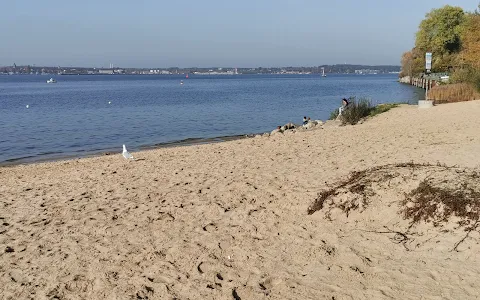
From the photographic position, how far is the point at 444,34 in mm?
62719

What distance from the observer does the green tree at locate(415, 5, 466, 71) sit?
62.0m

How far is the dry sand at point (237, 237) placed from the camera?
5.24m

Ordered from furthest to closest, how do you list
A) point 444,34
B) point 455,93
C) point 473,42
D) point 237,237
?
point 444,34 < point 473,42 < point 455,93 < point 237,237

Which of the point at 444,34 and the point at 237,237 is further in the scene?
the point at 444,34

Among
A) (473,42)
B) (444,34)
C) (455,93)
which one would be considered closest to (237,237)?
(455,93)

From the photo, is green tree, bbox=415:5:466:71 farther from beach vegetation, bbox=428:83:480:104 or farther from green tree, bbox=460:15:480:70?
beach vegetation, bbox=428:83:480:104

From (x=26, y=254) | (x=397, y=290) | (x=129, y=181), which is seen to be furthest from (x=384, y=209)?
(x=129, y=181)

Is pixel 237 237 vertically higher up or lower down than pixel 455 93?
lower down

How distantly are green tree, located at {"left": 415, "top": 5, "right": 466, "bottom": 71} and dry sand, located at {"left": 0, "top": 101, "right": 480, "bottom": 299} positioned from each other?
56764 millimetres

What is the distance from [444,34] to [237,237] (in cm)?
6465

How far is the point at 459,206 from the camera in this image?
245 inches

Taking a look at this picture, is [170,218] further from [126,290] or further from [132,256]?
[126,290]

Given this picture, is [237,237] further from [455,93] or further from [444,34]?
[444,34]

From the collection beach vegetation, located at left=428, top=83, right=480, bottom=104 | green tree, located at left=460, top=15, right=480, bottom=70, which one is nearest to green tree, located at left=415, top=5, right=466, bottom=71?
green tree, located at left=460, top=15, right=480, bottom=70
